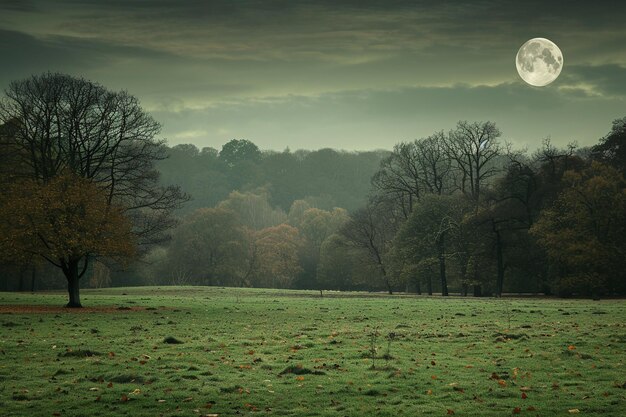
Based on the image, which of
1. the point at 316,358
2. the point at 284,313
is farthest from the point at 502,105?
the point at 316,358

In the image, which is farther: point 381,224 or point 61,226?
point 381,224

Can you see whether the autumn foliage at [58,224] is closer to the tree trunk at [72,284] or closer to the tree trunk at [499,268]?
the tree trunk at [72,284]

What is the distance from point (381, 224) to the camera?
102438mm

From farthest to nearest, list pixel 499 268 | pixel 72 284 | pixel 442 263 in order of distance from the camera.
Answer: pixel 442 263, pixel 499 268, pixel 72 284

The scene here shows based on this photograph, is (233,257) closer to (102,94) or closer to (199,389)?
(102,94)

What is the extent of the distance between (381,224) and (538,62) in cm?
3537

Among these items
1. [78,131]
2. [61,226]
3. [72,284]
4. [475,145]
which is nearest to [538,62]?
[475,145]

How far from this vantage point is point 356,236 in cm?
9794

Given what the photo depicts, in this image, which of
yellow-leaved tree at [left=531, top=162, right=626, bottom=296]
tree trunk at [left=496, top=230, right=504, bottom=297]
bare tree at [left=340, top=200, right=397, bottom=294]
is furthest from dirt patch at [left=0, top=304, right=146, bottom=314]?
bare tree at [left=340, top=200, right=397, bottom=294]

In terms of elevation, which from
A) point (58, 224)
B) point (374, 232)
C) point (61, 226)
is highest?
point (374, 232)

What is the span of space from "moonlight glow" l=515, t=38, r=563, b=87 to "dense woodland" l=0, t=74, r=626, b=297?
910cm

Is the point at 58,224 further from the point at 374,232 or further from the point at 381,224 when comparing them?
the point at 381,224

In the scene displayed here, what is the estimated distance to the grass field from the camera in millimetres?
14227

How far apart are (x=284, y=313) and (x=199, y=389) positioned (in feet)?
80.8
